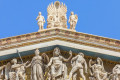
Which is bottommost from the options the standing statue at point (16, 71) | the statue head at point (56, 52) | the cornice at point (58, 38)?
the standing statue at point (16, 71)

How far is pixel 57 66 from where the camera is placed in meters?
18.7

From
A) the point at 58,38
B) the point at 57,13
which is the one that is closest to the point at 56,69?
the point at 58,38

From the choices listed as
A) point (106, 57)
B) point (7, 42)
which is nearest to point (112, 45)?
point (106, 57)

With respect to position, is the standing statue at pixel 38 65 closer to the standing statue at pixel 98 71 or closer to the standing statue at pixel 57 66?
the standing statue at pixel 57 66

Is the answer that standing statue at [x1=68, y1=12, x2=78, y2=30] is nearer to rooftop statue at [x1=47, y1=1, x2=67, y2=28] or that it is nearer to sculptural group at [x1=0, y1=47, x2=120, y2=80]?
rooftop statue at [x1=47, y1=1, x2=67, y2=28]

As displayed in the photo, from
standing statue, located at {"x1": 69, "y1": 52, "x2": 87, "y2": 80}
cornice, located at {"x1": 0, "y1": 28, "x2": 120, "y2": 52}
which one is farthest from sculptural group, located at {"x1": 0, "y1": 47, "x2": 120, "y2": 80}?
cornice, located at {"x1": 0, "y1": 28, "x2": 120, "y2": 52}

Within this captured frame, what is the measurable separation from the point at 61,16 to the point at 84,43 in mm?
4518

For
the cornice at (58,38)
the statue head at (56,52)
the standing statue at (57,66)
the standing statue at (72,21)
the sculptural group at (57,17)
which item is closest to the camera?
the standing statue at (57,66)

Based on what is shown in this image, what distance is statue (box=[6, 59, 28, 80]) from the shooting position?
1861cm

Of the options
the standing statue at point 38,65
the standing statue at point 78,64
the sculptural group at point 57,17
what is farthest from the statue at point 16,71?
the sculptural group at point 57,17

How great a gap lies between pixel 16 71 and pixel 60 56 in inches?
65.7

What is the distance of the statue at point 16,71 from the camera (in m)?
18.6

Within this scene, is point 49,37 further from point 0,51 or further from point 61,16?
point 61,16

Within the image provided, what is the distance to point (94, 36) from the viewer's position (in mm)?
19531
